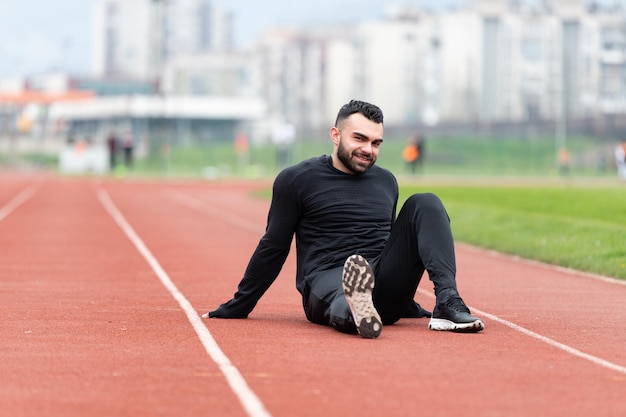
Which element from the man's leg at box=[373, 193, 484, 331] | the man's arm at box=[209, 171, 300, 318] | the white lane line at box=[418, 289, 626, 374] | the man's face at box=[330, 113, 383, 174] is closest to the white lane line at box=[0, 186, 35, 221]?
the white lane line at box=[418, 289, 626, 374]

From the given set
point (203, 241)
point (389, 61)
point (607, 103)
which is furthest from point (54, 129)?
point (203, 241)

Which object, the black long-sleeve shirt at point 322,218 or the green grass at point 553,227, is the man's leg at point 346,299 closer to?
the black long-sleeve shirt at point 322,218

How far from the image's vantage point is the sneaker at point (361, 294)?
9703mm

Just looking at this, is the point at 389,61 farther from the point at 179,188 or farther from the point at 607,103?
the point at 179,188

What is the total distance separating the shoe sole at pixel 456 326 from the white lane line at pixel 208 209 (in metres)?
15.5

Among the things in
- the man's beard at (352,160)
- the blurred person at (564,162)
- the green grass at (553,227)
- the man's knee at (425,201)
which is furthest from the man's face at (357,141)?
the blurred person at (564,162)

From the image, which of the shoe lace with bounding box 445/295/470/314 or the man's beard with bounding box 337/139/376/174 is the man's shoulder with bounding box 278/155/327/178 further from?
the shoe lace with bounding box 445/295/470/314

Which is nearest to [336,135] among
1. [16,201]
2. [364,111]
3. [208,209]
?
[364,111]

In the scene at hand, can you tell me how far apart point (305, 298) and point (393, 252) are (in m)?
0.89

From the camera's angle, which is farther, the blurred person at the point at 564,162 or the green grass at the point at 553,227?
the blurred person at the point at 564,162

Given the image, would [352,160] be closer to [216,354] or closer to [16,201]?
[216,354]

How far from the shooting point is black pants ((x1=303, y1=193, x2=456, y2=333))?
1018 cm

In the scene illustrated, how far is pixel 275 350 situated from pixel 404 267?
133cm

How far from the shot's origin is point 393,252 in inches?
412
